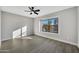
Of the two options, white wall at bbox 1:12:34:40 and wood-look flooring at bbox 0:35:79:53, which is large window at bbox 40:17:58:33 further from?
white wall at bbox 1:12:34:40

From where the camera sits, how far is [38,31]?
6457 mm

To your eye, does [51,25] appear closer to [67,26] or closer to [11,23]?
[67,26]

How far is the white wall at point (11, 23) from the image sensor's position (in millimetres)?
4730

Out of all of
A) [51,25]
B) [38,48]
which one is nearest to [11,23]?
[51,25]

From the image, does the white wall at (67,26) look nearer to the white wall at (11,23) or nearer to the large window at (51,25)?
the large window at (51,25)

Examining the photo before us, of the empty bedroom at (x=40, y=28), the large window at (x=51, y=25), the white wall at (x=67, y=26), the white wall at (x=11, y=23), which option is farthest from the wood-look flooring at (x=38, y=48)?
the large window at (x=51, y=25)

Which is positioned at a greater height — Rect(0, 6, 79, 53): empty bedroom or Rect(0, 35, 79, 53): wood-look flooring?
Rect(0, 6, 79, 53): empty bedroom

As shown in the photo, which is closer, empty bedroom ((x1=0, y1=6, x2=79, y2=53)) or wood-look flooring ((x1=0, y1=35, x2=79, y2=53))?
wood-look flooring ((x1=0, y1=35, x2=79, y2=53))

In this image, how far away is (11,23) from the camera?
5246 millimetres

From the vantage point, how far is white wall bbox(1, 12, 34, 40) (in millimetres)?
4730

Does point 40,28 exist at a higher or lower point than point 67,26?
lower

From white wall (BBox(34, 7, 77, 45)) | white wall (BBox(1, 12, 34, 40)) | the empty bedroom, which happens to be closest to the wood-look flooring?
the empty bedroom
